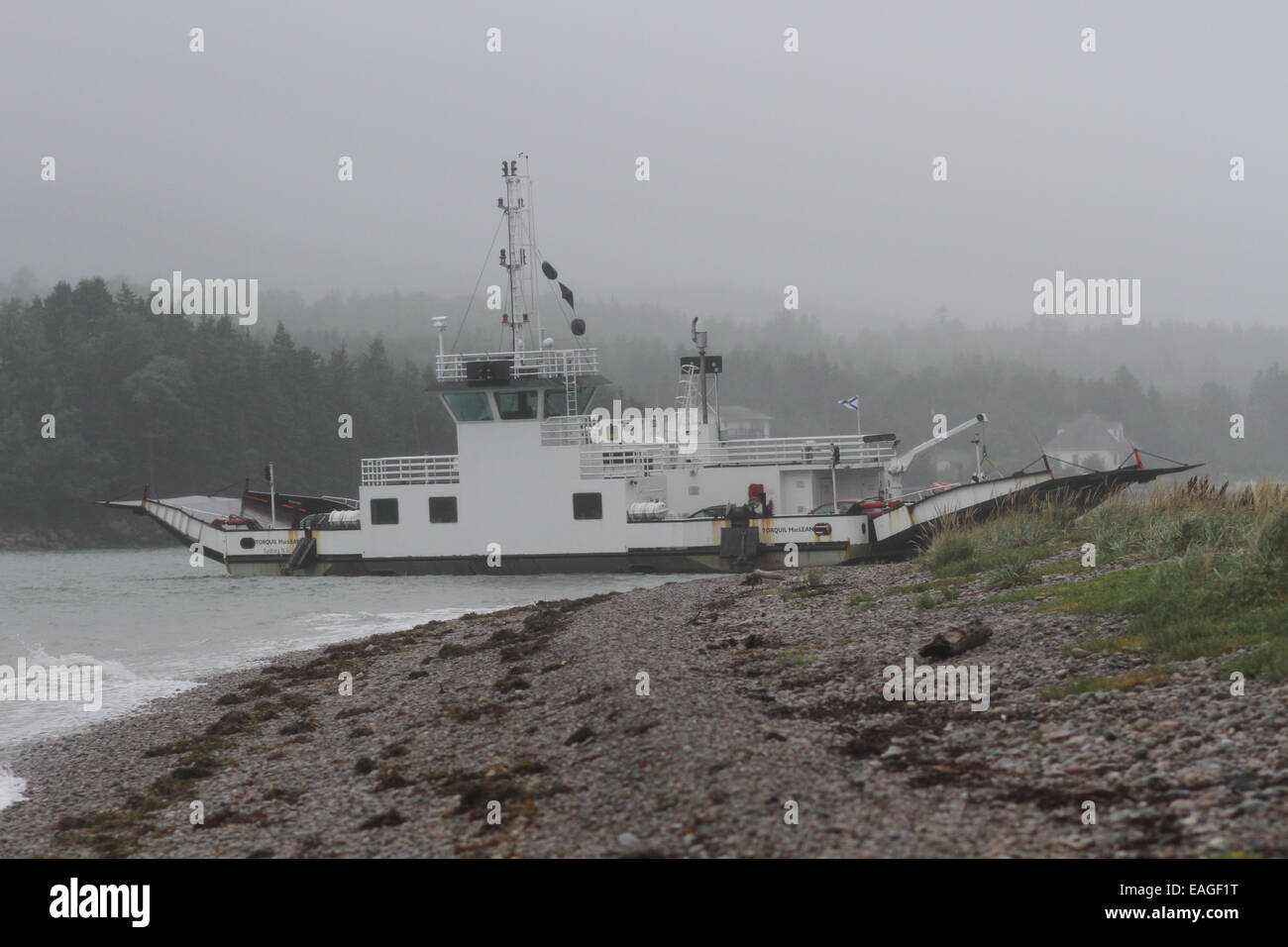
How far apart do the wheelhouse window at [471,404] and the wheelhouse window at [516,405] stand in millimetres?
317

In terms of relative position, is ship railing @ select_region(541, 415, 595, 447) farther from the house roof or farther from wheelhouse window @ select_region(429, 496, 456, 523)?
the house roof

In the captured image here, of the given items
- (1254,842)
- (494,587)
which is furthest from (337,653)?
(1254,842)

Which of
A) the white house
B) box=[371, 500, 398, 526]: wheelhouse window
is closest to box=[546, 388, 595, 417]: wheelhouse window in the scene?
box=[371, 500, 398, 526]: wheelhouse window

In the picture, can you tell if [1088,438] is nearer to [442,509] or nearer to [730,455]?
[730,455]

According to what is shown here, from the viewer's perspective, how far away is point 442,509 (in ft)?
114

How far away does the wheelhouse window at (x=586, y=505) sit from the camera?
33656 mm

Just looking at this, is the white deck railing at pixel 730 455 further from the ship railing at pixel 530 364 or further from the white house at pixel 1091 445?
the white house at pixel 1091 445

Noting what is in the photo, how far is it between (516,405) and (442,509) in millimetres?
3821

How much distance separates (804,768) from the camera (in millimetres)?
7926

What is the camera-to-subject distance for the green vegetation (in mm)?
10016

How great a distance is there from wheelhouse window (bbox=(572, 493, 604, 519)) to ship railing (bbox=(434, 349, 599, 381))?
3.51 m

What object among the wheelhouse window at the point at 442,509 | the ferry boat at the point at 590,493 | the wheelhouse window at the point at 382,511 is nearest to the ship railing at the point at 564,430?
the ferry boat at the point at 590,493
